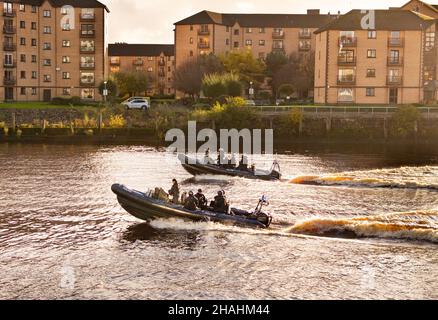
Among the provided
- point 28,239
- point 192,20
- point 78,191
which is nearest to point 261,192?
point 78,191

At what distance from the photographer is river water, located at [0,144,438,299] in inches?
915

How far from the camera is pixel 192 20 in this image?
129 m

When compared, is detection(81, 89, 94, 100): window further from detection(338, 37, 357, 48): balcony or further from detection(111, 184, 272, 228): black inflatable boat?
detection(111, 184, 272, 228): black inflatable boat

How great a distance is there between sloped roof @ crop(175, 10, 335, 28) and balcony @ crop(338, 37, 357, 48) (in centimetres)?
3839

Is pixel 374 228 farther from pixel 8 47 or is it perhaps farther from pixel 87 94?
pixel 8 47

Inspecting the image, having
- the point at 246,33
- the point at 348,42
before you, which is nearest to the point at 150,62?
the point at 246,33

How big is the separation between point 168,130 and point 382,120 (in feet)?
86.6

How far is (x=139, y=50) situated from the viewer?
16162 cm

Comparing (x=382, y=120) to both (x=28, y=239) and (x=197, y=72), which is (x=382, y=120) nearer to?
(x=197, y=72)

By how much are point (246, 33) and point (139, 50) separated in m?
38.4

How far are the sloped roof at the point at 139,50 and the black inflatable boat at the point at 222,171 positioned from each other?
372 ft

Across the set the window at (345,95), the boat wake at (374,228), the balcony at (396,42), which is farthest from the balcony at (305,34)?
the boat wake at (374,228)

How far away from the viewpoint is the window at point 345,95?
93.8m

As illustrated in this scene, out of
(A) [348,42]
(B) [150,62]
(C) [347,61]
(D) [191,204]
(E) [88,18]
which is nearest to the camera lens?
(D) [191,204]
